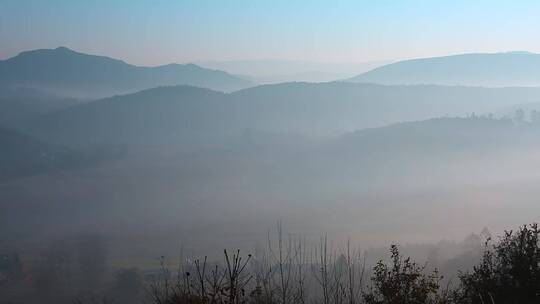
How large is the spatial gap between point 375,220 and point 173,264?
98.0 metres

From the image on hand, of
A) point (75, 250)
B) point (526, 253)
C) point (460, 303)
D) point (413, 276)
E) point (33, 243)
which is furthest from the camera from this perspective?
point (33, 243)

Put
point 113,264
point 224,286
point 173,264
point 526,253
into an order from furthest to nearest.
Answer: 1. point 113,264
2. point 173,264
3. point 526,253
4. point 224,286

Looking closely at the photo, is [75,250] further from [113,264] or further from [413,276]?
[413,276]

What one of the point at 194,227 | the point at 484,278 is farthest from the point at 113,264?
the point at 484,278

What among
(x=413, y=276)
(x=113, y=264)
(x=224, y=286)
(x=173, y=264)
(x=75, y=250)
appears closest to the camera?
(x=224, y=286)

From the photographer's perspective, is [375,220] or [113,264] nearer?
[113,264]

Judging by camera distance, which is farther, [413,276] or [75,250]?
[75,250]

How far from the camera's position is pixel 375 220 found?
192 m

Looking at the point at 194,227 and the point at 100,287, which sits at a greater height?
the point at 194,227

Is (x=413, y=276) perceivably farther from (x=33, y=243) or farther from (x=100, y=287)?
(x=33, y=243)

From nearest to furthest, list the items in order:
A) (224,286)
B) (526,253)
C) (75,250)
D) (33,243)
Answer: (224,286) → (526,253) → (75,250) → (33,243)

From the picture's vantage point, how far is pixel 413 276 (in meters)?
10.4

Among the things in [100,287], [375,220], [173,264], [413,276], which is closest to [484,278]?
[413,276]

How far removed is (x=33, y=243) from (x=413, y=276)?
638ft
